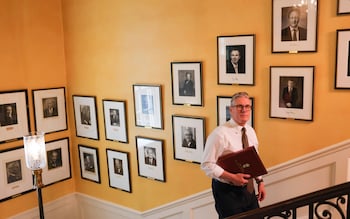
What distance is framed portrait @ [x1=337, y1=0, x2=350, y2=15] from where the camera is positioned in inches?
98.3

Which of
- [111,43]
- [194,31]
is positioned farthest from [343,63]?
[111,43]

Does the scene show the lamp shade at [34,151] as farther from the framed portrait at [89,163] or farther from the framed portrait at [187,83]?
the framed portrait at [187,83]

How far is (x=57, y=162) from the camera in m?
4.45

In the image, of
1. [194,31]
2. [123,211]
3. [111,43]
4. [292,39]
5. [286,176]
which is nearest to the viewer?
[292,39]

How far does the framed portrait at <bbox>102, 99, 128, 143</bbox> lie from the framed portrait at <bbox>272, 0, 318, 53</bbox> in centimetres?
187

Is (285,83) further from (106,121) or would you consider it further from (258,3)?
(106,121)

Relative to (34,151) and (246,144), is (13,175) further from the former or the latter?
(246,144)

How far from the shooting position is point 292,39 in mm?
2752

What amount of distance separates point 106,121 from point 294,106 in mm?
2213

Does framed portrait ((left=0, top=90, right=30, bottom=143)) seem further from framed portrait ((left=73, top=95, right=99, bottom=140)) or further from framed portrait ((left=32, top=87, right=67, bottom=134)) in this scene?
framed portrait ((left=73, top=95, right=99, bottom=140))

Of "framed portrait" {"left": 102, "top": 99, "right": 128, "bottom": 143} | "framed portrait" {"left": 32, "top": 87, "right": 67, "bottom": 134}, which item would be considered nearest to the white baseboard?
"framed portrait" {"left": 102, "top": 99, "right": 128, "bottom": 143}

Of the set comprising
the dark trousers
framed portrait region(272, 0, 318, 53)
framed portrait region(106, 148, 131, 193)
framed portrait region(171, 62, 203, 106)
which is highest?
framed portrait region(272, 0, 318, 53)

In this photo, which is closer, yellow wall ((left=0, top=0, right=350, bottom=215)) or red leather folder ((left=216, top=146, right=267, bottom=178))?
red leather folder ((left=216, top=146, right=267, bottom=178))

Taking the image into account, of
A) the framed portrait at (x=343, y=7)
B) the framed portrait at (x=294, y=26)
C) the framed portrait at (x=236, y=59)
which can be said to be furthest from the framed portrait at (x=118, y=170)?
the framed portrait at (x=343, y=7)
